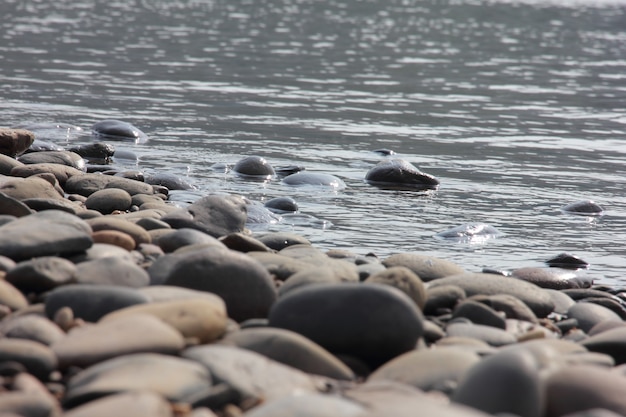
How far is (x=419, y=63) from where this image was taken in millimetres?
23172

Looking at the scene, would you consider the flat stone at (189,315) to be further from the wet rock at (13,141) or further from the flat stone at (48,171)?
the wet rock at (13,141)

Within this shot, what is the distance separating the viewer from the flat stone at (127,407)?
3.15 metres

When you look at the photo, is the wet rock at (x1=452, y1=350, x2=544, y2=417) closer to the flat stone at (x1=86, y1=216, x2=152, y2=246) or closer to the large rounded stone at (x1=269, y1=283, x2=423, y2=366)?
the large rounded stone at (x1=269, y1=283, x2=423, y2=366)

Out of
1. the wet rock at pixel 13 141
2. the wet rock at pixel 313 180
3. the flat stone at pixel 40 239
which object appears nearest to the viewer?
the flat stone at pixel 40 239

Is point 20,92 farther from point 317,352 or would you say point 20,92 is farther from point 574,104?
point 317,352

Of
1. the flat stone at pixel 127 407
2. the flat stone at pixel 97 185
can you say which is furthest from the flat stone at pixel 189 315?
the flat stone at pixel 97 185

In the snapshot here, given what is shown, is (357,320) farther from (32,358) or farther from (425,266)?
(425,266)

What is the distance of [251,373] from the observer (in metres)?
3.78

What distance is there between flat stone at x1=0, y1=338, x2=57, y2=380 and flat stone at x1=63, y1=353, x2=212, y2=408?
139mm

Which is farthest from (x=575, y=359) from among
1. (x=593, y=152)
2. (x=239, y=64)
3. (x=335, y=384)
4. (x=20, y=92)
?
(x=239, y=64)

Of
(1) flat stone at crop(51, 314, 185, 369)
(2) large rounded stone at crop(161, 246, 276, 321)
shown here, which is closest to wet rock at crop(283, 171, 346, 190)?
(2) large rounded stone at crop(161, 246, 276, 321)

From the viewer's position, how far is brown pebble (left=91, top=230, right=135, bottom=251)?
578 cm

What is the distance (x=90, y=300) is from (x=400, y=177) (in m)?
6.67

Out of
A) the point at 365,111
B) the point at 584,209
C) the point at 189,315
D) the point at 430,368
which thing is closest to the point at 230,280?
the point at 189,315
